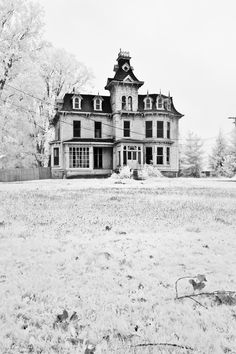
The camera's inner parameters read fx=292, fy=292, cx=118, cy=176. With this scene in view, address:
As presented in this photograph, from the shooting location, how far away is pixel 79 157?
3331 centimetres

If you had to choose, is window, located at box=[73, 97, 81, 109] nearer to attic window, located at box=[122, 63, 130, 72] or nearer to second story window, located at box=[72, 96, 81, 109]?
second story window, located at box=[72, 96, 81, 109]

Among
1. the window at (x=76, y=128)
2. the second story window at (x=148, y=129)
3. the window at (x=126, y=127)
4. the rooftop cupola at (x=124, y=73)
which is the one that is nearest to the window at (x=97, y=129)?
the window at (x=76, y=128)

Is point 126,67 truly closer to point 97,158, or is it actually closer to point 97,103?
point 97,103

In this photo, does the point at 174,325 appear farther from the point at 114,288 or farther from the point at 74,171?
the point at 74,171

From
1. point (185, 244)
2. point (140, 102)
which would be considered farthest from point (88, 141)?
point (185, 244)

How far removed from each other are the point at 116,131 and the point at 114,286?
30743 mm

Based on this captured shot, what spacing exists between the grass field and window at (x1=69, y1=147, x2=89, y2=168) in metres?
26.9

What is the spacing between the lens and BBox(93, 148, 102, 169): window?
34338mm

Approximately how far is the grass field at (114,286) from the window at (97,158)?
27873 millimetres

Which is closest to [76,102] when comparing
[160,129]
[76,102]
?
[76,102]

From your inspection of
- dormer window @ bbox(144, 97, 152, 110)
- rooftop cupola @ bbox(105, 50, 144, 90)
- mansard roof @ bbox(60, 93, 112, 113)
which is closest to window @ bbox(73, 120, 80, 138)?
mansard roof @ bbox(60, 93, 112, 113)

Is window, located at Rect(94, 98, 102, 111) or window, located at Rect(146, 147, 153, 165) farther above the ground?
window, located at Rect(94, 98, 102, 111)

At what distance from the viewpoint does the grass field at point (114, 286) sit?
238cm

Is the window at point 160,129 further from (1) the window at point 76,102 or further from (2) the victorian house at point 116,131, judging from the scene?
(1) the window at point 76,102
